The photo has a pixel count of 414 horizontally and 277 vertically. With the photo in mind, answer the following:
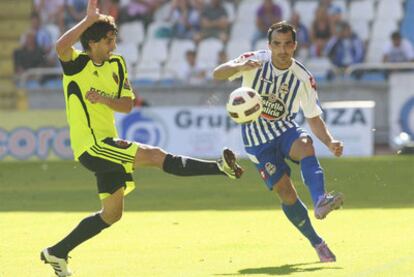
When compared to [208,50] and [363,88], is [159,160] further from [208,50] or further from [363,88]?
[208,50]

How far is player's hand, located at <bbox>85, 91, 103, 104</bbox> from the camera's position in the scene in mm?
8961

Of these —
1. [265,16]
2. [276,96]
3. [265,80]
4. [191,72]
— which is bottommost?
[191,72]

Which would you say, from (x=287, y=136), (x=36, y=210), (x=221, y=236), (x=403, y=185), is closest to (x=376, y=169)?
(x=403, y=185)

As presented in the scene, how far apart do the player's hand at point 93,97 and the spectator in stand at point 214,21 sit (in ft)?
58.7

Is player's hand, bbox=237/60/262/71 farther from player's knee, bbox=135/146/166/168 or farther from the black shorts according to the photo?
the black shorts

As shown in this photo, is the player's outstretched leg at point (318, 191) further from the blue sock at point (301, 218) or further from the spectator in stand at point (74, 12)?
the spectator in stand at point (74, 12)

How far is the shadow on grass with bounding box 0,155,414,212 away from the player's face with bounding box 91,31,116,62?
6021 millimetres

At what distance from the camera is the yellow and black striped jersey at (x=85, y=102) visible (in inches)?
357

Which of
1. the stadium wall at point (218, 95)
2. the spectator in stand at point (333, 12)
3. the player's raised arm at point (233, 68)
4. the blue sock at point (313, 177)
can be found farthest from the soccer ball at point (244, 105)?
the spectator in stand at point (333, 12)

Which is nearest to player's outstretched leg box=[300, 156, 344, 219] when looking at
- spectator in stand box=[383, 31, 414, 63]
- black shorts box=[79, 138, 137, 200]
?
black shorts box=[79, 138, 137, 200]

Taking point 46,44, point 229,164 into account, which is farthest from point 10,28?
point 229,164

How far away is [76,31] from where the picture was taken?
8.80 metres

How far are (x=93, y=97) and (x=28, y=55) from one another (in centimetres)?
1879

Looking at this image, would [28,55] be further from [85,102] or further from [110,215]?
[110,215]
